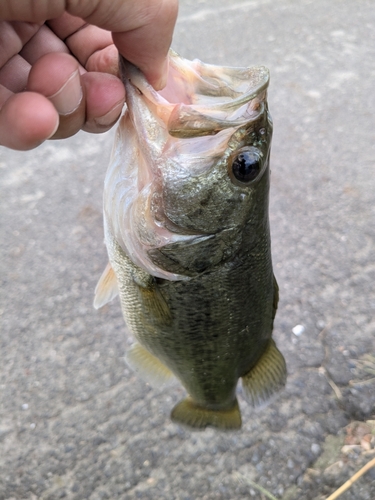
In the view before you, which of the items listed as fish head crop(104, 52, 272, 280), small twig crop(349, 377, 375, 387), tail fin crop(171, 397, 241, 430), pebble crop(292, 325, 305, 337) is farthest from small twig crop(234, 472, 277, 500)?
fish head crop(104, 52, 272, 280)

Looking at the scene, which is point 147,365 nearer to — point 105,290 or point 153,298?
point 105,290

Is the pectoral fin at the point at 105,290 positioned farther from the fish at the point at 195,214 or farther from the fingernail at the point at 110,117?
the fingernail at the point at 110,117

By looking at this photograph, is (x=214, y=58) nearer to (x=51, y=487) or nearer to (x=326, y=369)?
(x=326, y=369)

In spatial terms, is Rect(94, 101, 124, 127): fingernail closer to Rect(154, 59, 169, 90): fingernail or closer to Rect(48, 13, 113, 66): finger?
Rect(154, 59, 169, 90): fingernail

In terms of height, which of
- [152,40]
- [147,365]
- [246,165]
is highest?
[152,40]

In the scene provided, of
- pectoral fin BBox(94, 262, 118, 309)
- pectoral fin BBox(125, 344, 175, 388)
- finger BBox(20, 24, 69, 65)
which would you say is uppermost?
finger BBox(20, 24, 69, 65)

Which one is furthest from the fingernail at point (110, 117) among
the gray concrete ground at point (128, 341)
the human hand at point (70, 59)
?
the gray concrete ground at point (128, 341)

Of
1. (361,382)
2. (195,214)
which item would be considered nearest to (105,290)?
(195,214)
